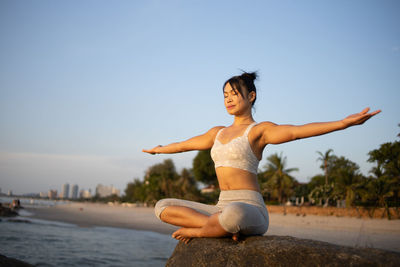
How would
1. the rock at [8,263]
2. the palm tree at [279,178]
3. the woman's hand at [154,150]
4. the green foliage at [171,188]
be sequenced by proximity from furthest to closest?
the green foliage at [171,188]
the palm tree at [279,178]
the rock at [8,263]
the woman's hand at [154,150]

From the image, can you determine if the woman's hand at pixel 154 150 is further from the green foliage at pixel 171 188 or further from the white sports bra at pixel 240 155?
the green foliage at pixel 171 188

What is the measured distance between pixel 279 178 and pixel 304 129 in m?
27.6

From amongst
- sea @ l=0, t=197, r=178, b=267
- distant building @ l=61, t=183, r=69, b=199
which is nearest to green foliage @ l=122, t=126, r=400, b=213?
sea @ l=0, t=197, r=178, b=267

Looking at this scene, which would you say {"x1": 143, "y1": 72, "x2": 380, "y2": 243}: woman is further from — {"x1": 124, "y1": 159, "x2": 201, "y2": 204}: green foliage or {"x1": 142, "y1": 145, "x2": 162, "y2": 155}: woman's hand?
{"x1": 124, "y1": 159, "x2": 201, "y2": 204}: green foliage

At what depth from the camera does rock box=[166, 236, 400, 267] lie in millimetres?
1924

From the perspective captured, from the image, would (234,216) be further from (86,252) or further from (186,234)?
(86,252)

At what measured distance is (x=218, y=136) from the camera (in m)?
3.15

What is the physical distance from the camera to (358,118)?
6.90 ft

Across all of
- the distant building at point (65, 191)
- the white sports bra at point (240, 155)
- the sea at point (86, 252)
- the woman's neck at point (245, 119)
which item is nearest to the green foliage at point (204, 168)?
the sea at point (86, 252)

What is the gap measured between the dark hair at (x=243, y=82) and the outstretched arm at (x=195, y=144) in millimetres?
521

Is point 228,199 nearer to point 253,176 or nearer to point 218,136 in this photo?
point 253,176

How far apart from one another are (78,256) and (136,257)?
1.73 meters

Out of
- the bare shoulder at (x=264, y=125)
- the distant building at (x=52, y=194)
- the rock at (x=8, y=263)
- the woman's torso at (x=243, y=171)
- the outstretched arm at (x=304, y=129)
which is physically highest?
the bare shoulder at (x=264, y=125)

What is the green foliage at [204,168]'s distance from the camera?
141 ft
